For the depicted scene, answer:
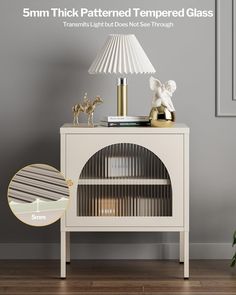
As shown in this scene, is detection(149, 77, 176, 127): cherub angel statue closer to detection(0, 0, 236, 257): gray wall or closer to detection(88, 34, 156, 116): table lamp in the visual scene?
detection(88, 34, 156, 116): table lamp

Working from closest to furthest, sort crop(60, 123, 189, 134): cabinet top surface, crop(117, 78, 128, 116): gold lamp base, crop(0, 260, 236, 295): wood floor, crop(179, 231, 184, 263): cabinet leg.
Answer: crop(0, 260, 236, 295): wood floor < crop(60, 123, 189, 134): cabinet top surface < crop(117, 78, 128, 116): gold lamp base < crop(179, 231, 184, 263): cabinet leg

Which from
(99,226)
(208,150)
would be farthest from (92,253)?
(208,150)

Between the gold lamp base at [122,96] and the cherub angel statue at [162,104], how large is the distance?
132mm

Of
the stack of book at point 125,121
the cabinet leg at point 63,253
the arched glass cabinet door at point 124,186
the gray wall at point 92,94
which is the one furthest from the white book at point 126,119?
the cabinet leg at point 63,253

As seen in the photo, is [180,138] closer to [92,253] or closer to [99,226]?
[99,226]

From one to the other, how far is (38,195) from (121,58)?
2.46 feet

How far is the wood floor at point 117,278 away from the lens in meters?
3.56

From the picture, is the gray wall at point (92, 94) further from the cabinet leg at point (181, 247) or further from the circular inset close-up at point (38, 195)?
the circular inset close-up at point (38, 195)

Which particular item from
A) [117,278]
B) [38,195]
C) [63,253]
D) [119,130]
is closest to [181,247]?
[117,278]

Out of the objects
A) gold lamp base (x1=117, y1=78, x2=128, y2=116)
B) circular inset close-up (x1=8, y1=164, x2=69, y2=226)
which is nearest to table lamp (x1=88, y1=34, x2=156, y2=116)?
gold lamp base (x1=117, y1=78, x2=128, y2=116)

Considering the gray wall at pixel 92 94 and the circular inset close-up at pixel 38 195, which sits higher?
the gray wall at pixel 92 94

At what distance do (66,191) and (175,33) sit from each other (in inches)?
41.0

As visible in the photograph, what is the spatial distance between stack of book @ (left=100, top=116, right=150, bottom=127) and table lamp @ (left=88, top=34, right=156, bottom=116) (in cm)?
22

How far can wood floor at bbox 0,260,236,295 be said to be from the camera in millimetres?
3557
